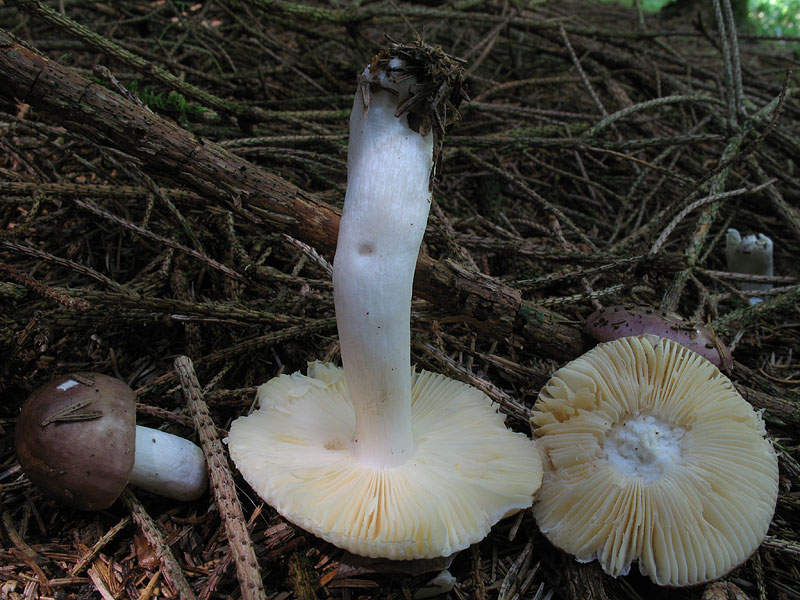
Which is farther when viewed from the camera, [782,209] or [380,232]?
[782,209]

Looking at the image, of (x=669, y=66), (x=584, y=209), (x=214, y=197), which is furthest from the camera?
(x=669, y=66)

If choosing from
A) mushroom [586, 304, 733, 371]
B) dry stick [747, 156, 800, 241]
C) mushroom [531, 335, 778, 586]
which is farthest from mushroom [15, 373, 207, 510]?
dry stick [747, 156, 800, 241]

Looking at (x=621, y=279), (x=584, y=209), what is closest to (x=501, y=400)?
(x=621, y=279)

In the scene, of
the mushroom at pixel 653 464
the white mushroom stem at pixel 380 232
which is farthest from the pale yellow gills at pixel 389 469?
the white mushroom stem at pixel 380 232

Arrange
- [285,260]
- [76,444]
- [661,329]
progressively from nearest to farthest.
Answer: [76,444]
[661,329]
[285,260]

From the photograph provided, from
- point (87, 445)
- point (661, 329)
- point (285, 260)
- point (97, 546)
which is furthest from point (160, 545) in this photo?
point (661, 329)

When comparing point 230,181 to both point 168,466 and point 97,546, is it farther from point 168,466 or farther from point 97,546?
point 97,546

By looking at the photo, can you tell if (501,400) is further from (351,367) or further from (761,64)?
(761,64)
